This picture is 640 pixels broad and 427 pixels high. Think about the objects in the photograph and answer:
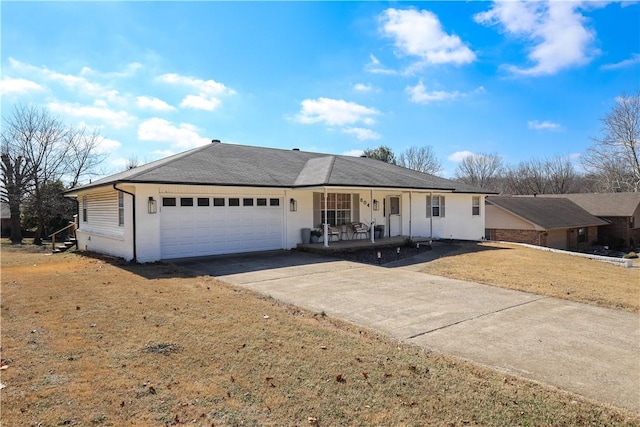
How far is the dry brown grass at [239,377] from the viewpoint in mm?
3469

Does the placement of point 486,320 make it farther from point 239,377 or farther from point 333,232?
point 333,232

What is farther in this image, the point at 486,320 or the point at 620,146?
the point at 620,146

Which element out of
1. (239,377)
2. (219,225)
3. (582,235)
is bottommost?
(582,235)

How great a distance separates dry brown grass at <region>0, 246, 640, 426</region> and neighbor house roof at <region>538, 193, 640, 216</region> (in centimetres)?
3745

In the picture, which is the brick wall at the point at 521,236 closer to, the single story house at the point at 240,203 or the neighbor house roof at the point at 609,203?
the single story house at the point at 240,203

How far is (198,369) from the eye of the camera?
4.45m

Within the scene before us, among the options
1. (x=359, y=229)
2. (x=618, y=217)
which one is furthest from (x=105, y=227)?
(x=618, y=217)

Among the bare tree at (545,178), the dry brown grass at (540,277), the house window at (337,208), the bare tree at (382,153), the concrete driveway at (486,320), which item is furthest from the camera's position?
the bare tree at (545,178)

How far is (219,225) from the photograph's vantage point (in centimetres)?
1439

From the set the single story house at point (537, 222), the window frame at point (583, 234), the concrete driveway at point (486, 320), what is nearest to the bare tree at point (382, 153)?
the single story house at point (537, 222)

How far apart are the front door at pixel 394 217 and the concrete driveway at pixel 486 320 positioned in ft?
24.7

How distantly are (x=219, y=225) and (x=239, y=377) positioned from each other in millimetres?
10637

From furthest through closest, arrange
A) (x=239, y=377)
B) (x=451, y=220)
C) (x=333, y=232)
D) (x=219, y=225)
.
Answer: (x=451, y=220), (x=333, y=232), (x=219, y=225), (x=239, y=377)

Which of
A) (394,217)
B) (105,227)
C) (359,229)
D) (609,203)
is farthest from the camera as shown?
(609,203)
